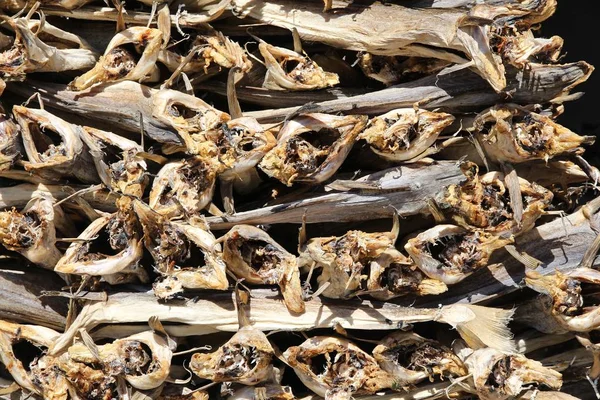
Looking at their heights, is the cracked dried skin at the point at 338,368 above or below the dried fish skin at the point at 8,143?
below

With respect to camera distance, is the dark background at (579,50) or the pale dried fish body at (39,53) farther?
the dark background at (579,50)

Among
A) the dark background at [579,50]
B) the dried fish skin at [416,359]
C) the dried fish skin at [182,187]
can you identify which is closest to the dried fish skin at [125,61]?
the dried fish skin at [182,187]

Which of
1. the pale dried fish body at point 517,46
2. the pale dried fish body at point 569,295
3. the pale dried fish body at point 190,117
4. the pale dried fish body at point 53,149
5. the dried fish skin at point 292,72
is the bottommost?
the pale dried fish body at point 569,295

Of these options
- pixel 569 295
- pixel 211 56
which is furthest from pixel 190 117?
pixel 569 295

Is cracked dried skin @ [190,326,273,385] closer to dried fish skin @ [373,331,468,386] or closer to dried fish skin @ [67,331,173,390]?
dried fish skin @ [67,331,173,390]

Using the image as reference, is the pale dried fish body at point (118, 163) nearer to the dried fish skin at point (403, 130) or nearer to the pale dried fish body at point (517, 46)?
the dried fish skin at point (403, 130)

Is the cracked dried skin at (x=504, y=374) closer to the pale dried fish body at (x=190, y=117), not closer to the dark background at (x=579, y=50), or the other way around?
the pale dried fish body at (x=190, y=117)
